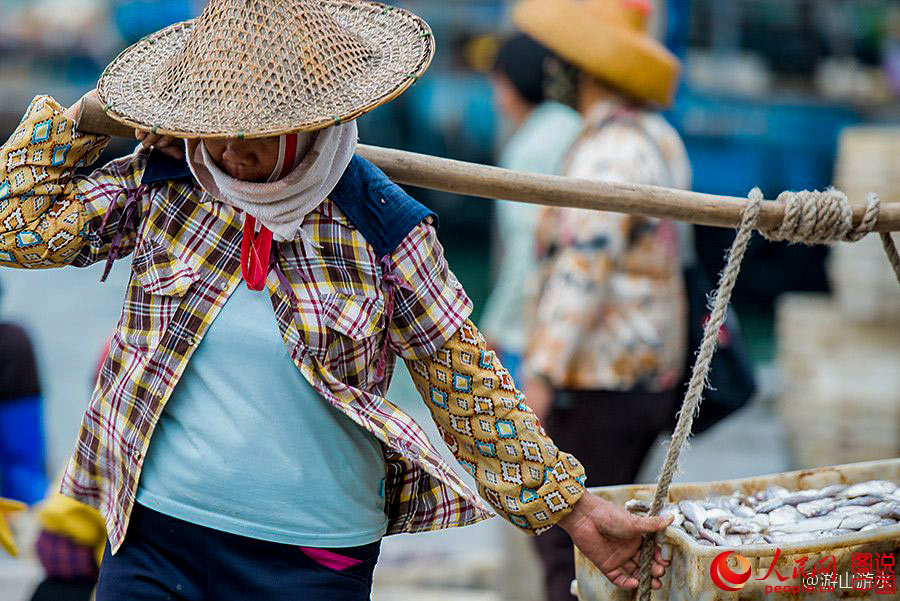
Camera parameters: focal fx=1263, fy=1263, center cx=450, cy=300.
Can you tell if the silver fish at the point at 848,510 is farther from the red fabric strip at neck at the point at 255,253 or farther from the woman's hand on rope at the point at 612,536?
the red fabric strip at neck at the point at 255,253

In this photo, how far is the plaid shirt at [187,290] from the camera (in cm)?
188

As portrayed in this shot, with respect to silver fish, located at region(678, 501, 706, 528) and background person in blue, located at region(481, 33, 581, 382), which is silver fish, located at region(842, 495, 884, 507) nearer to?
silver fish, located at region(678, 501, 706, 528)

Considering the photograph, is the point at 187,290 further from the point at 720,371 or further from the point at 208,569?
the point at 720,371

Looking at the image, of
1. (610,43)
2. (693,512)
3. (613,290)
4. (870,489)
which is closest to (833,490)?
(870,489)

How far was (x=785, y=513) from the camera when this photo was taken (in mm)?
2100

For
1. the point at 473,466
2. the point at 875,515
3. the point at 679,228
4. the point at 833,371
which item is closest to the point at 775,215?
the point at 875,515

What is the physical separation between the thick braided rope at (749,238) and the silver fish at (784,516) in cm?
18

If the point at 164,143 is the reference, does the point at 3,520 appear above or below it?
below

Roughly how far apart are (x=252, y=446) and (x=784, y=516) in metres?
0.88

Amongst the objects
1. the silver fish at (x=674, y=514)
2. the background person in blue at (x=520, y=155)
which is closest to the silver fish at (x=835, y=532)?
the silver fish at (x=674, y=514)

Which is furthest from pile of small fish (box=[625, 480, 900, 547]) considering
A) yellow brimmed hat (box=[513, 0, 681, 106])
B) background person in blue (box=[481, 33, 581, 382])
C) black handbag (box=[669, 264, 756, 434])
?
background person in blue (box=[481, 33, 581, 382])

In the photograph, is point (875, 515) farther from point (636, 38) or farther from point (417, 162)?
point (636, 38)

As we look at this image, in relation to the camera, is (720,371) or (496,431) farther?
(720,371)

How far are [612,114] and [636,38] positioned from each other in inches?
9.8
